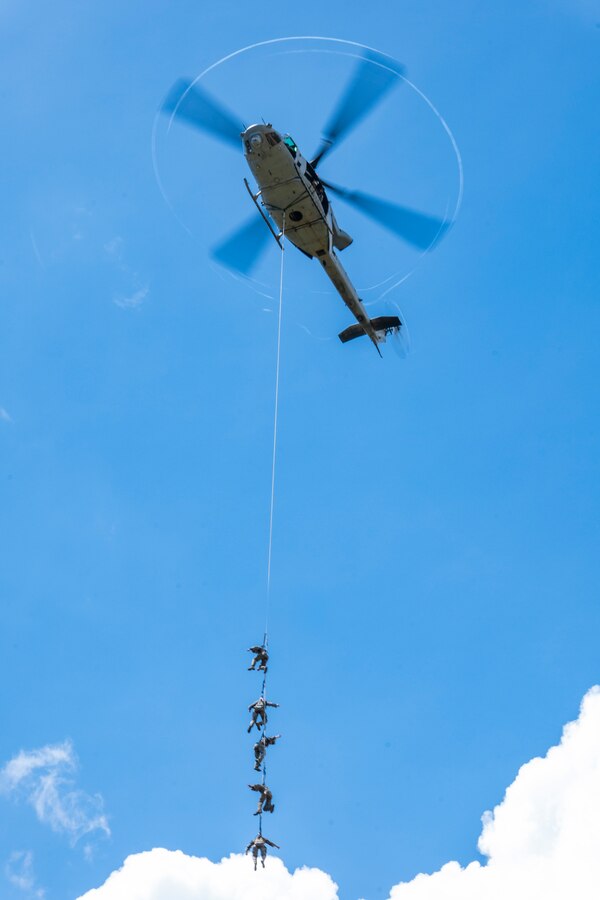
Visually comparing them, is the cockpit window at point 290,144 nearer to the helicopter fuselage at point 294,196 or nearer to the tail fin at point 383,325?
the helicopter fuselage at point 294,196

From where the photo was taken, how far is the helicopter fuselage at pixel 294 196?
19891 mm

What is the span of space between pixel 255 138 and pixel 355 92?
2462 millimetres

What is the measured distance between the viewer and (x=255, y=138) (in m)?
19.7

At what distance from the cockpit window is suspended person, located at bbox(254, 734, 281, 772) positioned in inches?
516

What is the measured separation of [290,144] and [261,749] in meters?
13.5

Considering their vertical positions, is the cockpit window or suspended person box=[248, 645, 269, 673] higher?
the cockpit window

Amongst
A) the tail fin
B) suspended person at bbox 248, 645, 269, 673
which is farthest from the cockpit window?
suspended person at bbox 248, 645, 269, 673

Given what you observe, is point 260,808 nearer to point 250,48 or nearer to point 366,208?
point 366,208

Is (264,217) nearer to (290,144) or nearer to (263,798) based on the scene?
(290,144)

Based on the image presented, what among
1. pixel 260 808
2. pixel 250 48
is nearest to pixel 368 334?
pixel 250 48

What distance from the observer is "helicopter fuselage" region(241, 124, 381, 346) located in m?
19.9

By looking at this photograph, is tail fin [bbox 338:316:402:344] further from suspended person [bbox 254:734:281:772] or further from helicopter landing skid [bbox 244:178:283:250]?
suspended person [bbox 254:734:281:772]

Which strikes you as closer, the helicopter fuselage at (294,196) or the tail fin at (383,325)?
the helicopter fuselage at (294,196)

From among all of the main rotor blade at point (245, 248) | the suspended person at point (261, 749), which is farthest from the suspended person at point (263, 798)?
the main rotor blade at point (245, 248)
